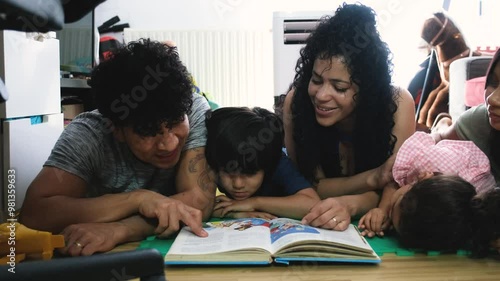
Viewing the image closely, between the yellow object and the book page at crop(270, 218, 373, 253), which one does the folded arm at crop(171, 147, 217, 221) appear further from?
the yellow object

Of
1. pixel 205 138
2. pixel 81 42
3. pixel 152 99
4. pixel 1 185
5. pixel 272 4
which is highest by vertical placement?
pixel 272 4

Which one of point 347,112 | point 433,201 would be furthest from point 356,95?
point 433,201

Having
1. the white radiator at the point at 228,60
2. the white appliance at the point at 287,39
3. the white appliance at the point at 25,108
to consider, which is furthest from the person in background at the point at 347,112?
the white radiator at the point at 228,60

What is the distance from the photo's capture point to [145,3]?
3.40 m

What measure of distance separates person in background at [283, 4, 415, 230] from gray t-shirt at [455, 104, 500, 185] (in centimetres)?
15

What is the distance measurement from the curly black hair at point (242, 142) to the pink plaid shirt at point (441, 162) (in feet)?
1.09

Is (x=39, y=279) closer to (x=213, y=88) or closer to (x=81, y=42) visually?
(x=81, y=42)

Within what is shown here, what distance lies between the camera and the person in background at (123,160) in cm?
104

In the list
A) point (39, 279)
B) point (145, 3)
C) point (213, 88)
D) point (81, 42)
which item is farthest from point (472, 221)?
point (145, 3)

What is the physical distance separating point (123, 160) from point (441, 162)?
785 mm

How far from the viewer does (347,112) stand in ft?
4.64

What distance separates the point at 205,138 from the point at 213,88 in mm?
2194

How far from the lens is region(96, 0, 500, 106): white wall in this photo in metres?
3.31

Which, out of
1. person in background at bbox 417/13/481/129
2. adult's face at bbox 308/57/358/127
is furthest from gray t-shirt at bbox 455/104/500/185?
person in background at bbox 417/13/481/129
